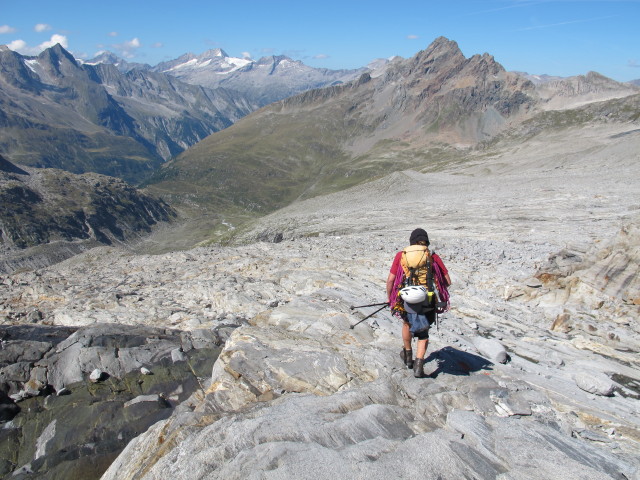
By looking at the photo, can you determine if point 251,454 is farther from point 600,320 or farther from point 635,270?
point 635,270

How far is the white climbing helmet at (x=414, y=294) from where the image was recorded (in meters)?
10.9

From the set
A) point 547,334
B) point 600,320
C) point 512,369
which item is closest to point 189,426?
point 512,369

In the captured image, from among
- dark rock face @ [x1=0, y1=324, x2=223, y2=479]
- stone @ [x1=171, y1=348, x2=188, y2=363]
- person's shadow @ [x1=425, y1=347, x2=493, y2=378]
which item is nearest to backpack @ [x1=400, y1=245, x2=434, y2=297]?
person's shadow @ [x1=425, y1=347, x2=493, y2=378]

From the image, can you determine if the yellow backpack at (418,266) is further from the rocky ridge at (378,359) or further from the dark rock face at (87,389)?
the dark rock face at (87,389)

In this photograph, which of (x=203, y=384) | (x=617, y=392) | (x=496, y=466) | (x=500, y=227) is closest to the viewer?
(x=496, y=466)

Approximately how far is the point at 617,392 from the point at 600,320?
5.81 meters

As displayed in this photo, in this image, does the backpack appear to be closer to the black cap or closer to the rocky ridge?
the black cap

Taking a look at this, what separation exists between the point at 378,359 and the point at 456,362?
7.49 feet

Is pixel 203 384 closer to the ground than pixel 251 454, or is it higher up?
closer to the ground

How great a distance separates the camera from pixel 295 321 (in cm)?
1581

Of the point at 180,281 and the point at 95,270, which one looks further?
the point at 95,270

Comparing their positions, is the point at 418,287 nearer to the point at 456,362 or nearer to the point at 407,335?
the point at 407,335

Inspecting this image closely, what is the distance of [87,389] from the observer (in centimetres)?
1457

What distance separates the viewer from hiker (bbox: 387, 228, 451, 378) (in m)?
Answer: 11.2
